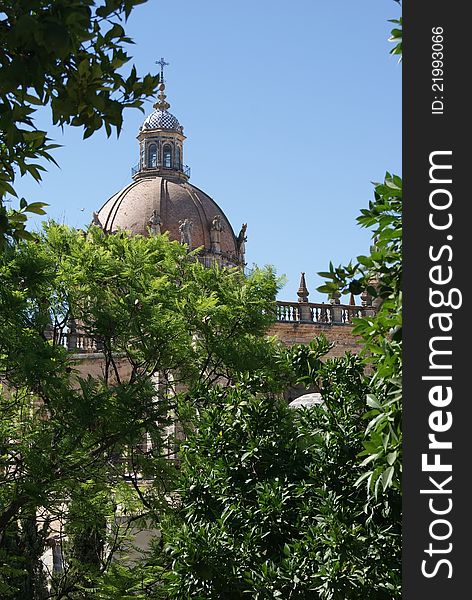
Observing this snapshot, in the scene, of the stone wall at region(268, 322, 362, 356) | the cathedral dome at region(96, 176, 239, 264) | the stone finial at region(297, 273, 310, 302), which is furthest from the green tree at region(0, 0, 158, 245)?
the cathedral dome at region(96, 176, 239, 264)

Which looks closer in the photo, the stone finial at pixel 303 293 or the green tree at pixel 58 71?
the green tree at pixel 58 71

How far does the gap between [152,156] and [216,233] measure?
30.5ft

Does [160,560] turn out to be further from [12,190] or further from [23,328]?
[12,190]

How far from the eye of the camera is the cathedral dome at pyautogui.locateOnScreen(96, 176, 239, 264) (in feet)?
197

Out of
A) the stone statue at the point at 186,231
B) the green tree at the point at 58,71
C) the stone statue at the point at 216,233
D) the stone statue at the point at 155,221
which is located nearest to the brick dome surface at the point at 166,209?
the stone statue at the point at 216,233

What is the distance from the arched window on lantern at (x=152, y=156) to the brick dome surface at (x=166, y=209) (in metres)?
3.55

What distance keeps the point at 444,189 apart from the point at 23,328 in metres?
13.5

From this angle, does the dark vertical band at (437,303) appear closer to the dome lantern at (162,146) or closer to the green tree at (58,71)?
the green tree at (58,71)

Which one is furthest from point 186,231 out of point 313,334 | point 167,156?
point 313,334

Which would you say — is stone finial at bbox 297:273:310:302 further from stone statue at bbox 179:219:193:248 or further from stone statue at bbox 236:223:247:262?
stone statue at bbox 236:223:247:262

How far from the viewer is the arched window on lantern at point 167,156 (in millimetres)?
67438

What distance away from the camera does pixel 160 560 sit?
681 inches

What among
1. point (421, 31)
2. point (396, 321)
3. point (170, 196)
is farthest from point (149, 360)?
point (170, 196)

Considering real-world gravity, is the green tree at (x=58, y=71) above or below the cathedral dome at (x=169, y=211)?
below
